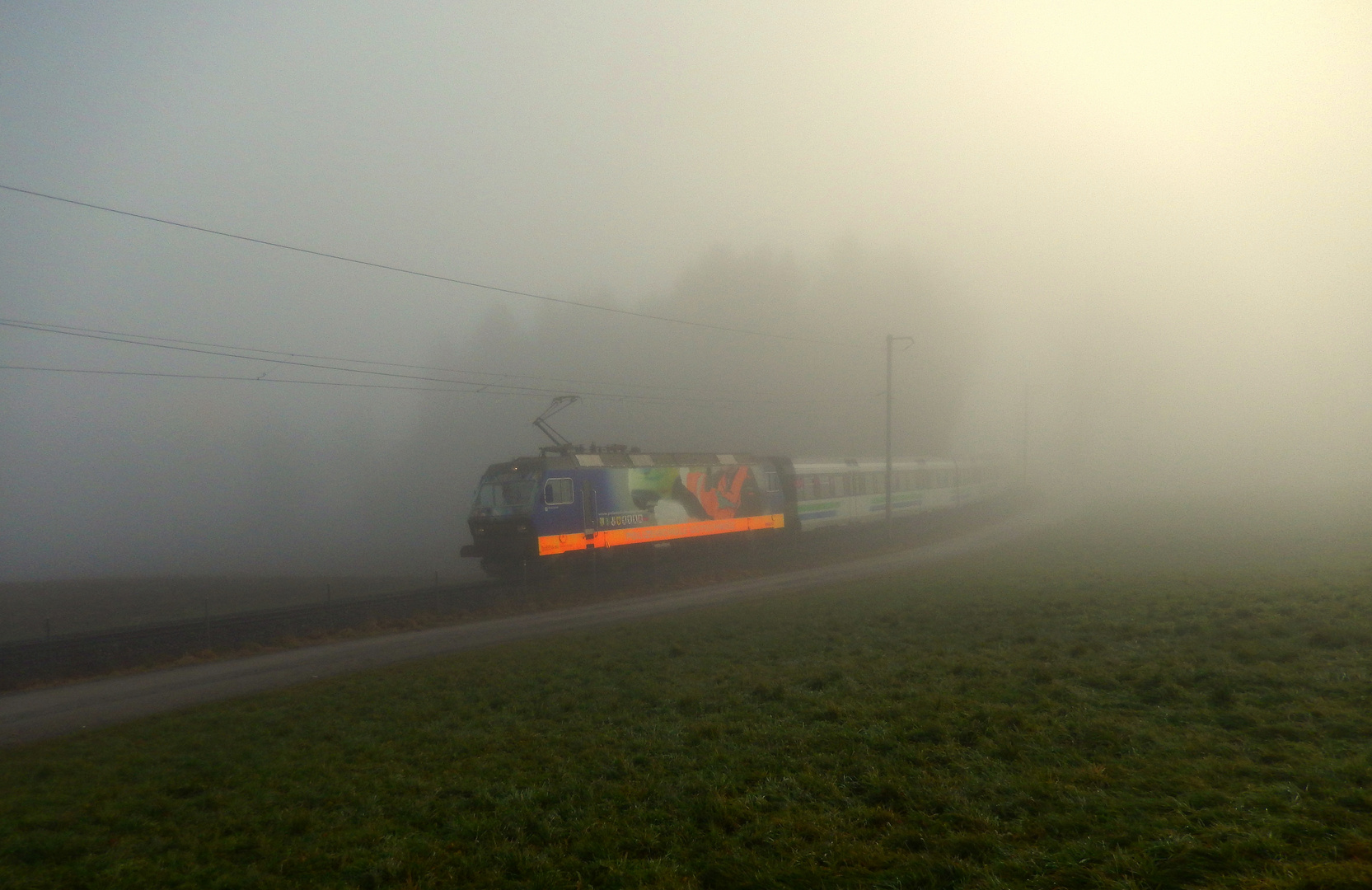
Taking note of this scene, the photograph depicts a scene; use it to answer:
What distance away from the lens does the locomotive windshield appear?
24922 mm

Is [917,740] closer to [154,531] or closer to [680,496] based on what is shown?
[680,496]

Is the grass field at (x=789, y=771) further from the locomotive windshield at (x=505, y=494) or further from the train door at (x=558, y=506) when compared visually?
the locomotive windshield at (x=505, y=494)

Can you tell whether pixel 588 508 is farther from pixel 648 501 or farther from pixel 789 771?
pixel 789 771

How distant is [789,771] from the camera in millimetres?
7039

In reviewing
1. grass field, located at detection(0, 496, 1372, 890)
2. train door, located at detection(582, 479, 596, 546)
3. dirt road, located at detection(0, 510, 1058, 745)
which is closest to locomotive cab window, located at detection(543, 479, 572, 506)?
train door, located at detection(582, 479, 596, 546)

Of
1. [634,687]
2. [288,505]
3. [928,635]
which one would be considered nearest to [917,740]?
[634,687]

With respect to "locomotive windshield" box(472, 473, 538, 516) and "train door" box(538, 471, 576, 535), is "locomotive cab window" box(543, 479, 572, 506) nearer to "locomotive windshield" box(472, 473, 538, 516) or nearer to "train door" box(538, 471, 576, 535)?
"train door" box(538, 471, 576, 535)

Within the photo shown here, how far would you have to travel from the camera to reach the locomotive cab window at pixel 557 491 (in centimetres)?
2484

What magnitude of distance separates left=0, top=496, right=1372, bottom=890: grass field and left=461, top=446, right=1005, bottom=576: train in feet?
37.1

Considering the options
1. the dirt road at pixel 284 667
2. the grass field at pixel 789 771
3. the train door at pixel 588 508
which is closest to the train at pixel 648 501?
the train door at pixel 588 508

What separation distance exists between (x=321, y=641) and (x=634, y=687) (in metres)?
11.3

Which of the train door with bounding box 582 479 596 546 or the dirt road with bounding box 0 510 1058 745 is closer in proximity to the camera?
the dirt road with bounding box 0 510 1058 745

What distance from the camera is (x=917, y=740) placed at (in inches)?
298

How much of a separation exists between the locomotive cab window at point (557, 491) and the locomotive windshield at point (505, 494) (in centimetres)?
35
